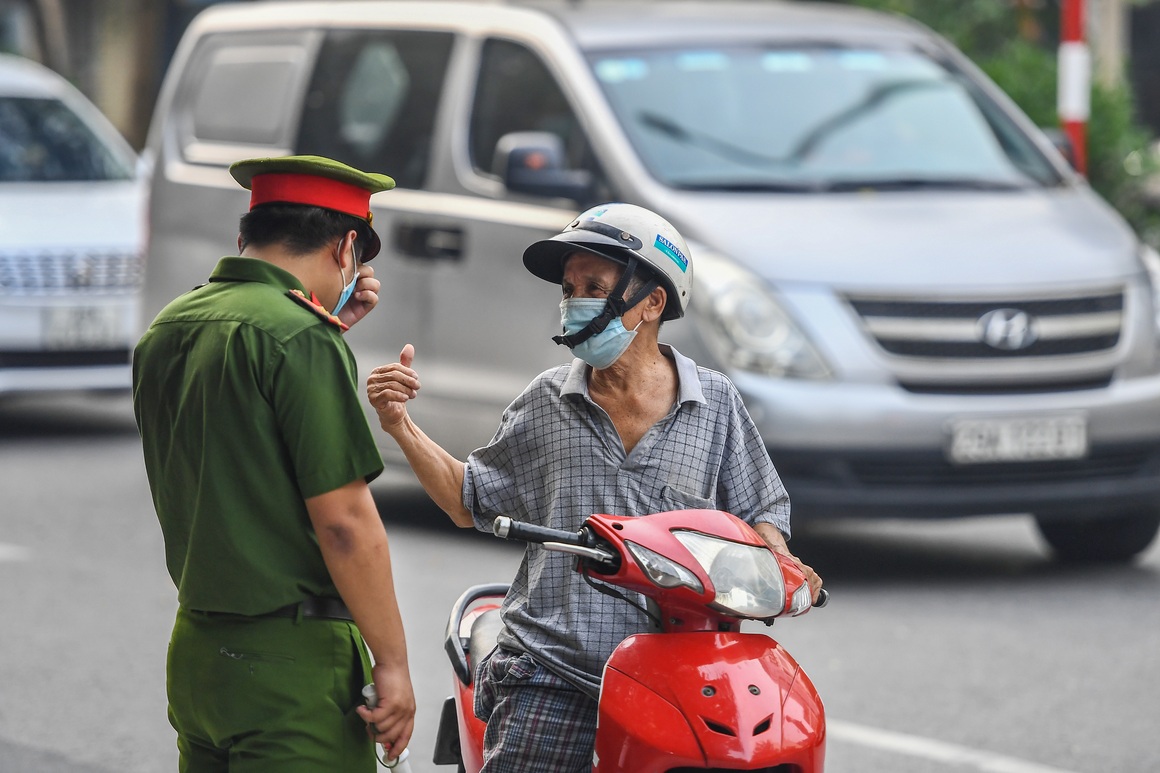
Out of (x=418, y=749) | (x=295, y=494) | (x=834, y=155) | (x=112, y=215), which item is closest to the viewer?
(x=295, y=494)

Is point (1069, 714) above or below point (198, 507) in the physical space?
below

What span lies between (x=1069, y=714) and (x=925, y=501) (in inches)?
55.6

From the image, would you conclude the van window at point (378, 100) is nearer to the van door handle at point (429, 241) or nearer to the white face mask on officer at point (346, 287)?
the van door handle at point (429, 241)

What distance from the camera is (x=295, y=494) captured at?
297 centimetres

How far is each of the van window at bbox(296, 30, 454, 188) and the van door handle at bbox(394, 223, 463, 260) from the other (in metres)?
0.23

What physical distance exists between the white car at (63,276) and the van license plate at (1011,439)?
5.14 metres

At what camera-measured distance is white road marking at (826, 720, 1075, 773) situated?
16.6 ft

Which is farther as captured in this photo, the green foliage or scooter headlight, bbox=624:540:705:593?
the green foliage

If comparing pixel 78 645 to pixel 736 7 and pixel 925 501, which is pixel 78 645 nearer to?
pixel 925 501

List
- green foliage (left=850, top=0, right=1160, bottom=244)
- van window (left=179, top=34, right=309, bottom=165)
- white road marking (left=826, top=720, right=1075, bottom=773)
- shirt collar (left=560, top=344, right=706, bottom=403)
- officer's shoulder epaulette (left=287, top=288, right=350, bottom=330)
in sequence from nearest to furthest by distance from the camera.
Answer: officer's shoulder epaulette (left=287, top=288, right=350, bottom=330) → shirt collar (left=560, top=344, right=706, bottom=403) → white road marking (left=826, top=720, right=1075, bottom=773) → van window (left=179, top=34, right=309, bottom=165) → green foliage (left=850, top=0, right=1160, bottom=244)

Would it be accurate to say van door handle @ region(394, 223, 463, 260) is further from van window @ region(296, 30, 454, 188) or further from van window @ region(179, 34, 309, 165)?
van window @ region(179, 34, 309, 165)

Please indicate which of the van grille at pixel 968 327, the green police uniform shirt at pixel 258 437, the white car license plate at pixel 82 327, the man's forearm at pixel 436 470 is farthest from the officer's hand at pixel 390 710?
the white car license plate at pixel 82 327

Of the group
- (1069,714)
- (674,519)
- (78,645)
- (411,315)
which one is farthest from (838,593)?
(674,519)

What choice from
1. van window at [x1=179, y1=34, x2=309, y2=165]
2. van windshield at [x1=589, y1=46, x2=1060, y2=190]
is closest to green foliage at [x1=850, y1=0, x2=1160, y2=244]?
van windshield at [x1=589, y1=46, x2=1060, y2=190]
